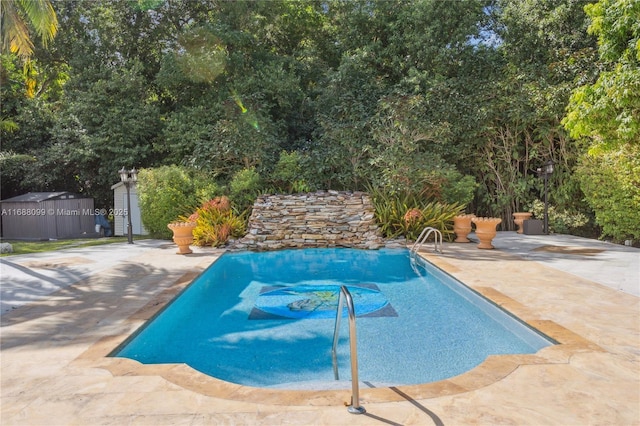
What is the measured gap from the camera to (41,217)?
1387 centimetres

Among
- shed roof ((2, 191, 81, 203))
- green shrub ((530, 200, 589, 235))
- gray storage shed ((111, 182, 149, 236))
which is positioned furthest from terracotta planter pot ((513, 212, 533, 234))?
shed roof ((2, 191, 81, 203))

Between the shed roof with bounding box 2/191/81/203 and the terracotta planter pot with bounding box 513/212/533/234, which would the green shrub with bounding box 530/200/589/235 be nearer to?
the terracotta planter pot with bounding box 513/212/533/234

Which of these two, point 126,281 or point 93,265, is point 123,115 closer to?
point 93,265

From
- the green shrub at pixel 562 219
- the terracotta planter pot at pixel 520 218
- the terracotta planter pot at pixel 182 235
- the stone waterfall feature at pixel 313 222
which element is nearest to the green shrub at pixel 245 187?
the stone waterfall feature at pixel 313 222

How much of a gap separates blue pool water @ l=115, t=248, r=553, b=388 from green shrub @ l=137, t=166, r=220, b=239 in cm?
540

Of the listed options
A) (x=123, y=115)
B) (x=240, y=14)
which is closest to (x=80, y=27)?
(x=123, y=115)

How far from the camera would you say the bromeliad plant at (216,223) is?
1098cm

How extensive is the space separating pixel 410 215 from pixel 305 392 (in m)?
8.60

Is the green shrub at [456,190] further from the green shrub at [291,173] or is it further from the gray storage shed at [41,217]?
the gray storage shed at [41,217]

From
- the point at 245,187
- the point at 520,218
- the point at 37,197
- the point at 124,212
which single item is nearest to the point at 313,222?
the point at 245,187

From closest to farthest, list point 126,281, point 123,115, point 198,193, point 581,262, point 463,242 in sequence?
point 126,281, point 581,262, point 463,242, point 198,193, point 123,115

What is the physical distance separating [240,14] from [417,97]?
8.20 metres

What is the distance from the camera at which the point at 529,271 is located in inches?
271

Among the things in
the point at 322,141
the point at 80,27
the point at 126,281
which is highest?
the point at 80,27
